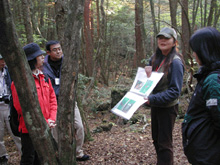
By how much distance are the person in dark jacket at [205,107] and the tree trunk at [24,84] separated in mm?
1500

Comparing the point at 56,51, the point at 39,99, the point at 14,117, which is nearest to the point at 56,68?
the point at 56,51

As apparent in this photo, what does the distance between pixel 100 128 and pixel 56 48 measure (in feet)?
10.8

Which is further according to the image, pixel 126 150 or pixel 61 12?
pixel 126 150

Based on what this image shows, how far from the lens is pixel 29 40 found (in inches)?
239

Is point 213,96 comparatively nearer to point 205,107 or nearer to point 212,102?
point 212,102

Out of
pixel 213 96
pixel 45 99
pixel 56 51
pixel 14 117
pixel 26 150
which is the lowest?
pixel 26 150

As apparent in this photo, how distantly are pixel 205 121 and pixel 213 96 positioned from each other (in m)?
0.25

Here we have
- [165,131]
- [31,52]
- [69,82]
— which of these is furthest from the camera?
[31,52]

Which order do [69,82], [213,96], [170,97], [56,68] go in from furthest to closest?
[56,68] → [170,97] → [69,82] → [213,96]

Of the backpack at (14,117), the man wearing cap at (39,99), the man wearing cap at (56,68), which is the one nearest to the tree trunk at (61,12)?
the man wearing cap at (56,68)

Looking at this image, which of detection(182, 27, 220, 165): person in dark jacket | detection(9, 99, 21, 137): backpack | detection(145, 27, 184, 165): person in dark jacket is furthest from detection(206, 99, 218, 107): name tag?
detection(9, 99, 21, 137): backpack

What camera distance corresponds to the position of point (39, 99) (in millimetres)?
2865

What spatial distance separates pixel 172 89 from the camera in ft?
8.20

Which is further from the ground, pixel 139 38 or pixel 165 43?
pixel 139 38
